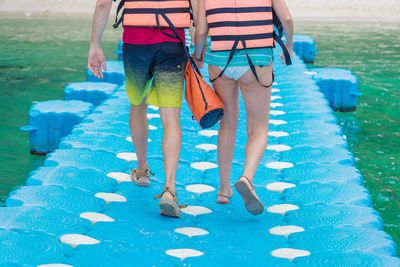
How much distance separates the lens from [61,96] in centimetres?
902

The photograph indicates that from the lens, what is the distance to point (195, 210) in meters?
3.57

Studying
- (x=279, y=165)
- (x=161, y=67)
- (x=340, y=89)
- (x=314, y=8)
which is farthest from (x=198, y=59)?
(x=314, y=8)

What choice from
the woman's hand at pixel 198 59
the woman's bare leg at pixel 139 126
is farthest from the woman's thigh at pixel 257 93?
the woman's bare leg at pixel 139 126

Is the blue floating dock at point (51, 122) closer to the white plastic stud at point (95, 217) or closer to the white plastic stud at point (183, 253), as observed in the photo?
the white plastic stud at point (95, 217)

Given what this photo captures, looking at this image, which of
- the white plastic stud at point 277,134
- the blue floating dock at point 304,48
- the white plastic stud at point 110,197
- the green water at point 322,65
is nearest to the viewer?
the white plastic stud at point 110,197

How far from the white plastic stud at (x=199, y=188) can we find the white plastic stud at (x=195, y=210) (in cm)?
25

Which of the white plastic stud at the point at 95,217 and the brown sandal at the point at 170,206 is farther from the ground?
the brown sandal at the point at 170,206

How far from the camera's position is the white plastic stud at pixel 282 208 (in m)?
3.54

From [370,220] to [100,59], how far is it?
5.74 feet

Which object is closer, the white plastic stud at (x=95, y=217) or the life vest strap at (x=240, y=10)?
the life vest strap at (x=240, y=10)

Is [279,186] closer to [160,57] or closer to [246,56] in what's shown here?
[246,56]

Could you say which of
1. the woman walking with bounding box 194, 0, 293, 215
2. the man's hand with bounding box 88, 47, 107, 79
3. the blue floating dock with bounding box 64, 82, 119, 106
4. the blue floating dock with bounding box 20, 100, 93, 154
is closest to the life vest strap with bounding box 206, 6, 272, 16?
the woman walking with bounding box 194, 0, 293, 215

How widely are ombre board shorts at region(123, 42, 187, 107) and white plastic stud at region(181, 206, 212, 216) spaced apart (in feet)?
2.09

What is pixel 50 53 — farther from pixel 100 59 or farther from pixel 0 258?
pixel 0 258
